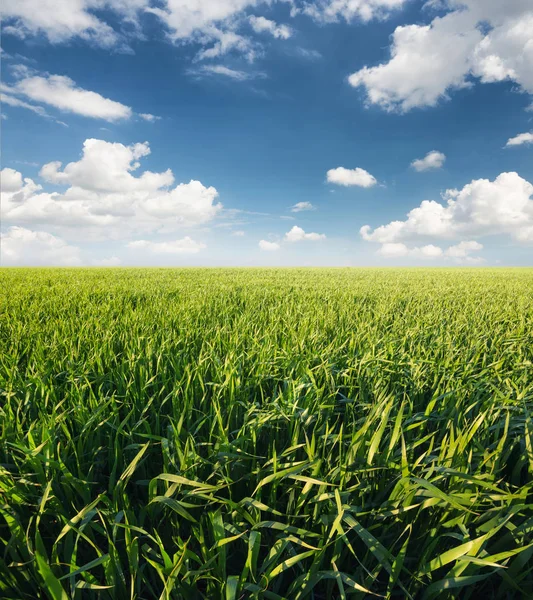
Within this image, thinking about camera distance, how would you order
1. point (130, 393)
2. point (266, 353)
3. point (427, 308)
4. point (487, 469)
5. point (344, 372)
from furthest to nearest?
point (427, 308)
point (266, 353)
point (344, 372)
point (130, 393)
point (487, 469)

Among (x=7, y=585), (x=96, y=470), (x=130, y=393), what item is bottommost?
(x=7, y=585)

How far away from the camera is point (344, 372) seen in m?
2.31

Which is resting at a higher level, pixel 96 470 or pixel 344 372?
pixel 344 372

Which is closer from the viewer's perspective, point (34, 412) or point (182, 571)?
point (182, 571)

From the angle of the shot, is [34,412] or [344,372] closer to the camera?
[34,412]

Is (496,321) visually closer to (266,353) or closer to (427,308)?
(427,308)

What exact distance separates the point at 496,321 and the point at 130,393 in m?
4.63

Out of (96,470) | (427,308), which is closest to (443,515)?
(96,470)

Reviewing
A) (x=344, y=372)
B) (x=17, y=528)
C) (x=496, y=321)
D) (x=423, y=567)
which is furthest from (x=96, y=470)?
(x=496, y=321)

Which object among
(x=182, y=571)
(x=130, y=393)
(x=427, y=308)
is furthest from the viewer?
(x=427, y=308)

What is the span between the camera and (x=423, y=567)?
3.44 ft

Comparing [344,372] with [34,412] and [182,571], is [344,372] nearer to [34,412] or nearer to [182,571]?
[182,571]

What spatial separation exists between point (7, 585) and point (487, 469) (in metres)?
1.90

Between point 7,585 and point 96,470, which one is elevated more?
point 96,470
